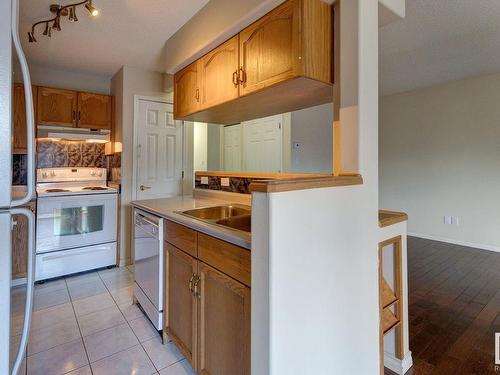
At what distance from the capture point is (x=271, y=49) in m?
1.50

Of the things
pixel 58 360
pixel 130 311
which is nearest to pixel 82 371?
pixel 58 360

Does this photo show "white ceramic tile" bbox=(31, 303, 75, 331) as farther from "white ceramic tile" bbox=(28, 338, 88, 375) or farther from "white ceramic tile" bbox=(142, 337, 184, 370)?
"white ceramic tile" bbox=(142, 337, 184, 370)

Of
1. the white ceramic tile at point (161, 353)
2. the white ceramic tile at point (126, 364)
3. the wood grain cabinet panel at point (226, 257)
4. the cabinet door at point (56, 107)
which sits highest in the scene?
the cabinet door at point (56, 107)

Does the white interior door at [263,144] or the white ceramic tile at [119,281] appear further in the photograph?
the white interior door at [263,144]

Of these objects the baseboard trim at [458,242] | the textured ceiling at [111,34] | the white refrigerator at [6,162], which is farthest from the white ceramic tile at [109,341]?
the baseboard trim at [458,242]

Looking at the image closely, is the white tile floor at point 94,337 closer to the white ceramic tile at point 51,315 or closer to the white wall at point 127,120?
the white ceramic tile at point 51,315

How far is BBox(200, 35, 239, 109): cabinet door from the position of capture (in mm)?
1790

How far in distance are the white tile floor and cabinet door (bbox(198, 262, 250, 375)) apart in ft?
1.27

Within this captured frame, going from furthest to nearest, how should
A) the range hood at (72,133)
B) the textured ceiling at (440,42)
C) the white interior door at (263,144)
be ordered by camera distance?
the white interior door at (263,144)
the range hood at (72,133)
the textured ceiling at (440,42)

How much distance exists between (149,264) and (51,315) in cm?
102

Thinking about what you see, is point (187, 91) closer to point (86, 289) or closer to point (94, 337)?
point (94, 337)

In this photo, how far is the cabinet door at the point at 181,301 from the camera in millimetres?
1486

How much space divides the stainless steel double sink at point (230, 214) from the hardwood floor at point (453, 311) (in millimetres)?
1311

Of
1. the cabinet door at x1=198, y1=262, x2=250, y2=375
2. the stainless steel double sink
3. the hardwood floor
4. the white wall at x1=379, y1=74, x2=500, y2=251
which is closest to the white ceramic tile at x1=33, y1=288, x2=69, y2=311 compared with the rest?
the stainless steel double sink
